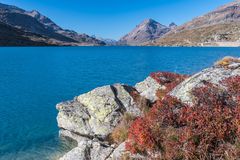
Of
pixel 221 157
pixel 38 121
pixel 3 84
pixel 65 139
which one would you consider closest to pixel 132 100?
pixel 65 139

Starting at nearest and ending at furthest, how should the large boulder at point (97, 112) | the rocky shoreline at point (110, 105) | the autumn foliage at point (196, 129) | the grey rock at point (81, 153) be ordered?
the autumn foliage at point (196, 129)
the grey rock at point (81, 153)
the rocky shoreline at point (110, 105)
the large boulder at point (97, 112)

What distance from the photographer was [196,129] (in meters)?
13.2

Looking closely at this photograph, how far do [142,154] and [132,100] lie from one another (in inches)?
452

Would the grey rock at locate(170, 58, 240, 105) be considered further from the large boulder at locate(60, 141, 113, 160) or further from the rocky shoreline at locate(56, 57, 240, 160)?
the large boulder at locate(60, 141, 113, 160)

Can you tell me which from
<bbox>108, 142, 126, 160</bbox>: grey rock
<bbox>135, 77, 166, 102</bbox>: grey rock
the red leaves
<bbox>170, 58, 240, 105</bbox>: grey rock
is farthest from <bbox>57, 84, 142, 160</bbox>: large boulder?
the red leaves

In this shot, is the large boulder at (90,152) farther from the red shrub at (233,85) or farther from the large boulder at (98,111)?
the red shrub at (233,85)

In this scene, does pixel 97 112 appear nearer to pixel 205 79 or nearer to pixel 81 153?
pixel 81 153

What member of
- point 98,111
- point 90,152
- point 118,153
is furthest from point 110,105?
point 118,153

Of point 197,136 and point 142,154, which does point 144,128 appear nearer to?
point 142,154

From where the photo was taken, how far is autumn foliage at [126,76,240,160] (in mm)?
12539

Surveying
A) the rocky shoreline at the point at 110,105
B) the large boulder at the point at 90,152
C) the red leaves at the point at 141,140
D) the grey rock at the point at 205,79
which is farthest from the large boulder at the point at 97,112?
the red leaves at the point at 141,140

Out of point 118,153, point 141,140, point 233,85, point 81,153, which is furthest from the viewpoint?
point 81,153

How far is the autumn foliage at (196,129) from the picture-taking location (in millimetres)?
12539

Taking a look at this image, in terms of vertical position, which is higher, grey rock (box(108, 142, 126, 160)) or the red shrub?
the red shrub
